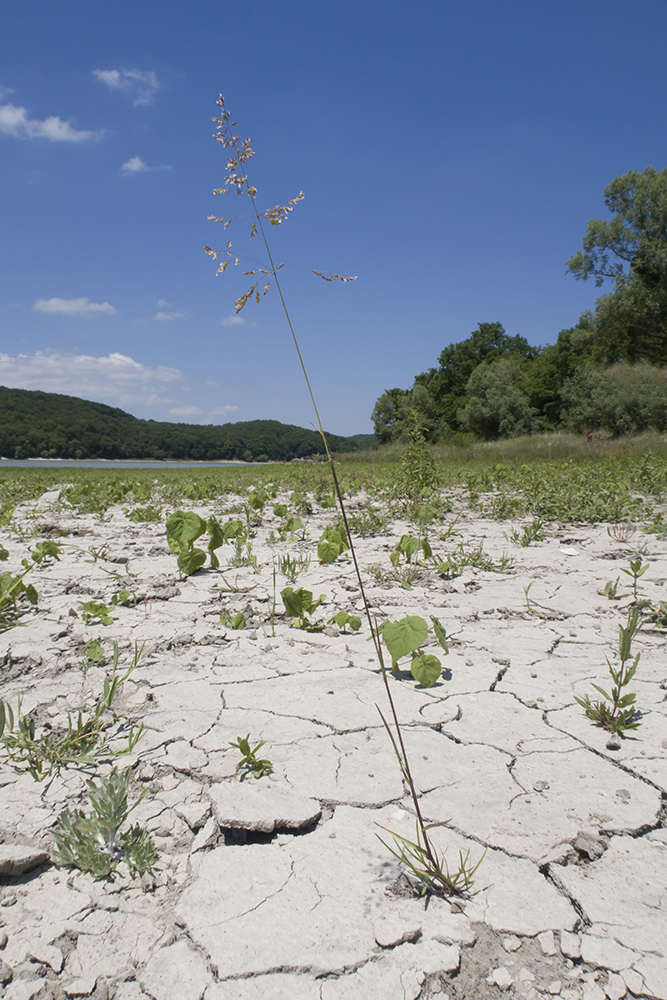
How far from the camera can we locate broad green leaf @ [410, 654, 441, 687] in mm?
1913

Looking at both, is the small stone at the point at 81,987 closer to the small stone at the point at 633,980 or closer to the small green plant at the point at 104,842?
the small green plant at the point at 104,842

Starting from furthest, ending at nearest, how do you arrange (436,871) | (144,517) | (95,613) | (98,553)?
(144,517), (98,553), (95,613), (436,871)

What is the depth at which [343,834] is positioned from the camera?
1240 millimetres

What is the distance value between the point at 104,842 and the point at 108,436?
1723 inches

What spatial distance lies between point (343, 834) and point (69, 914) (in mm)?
596

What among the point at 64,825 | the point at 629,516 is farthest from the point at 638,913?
the point at 629,516

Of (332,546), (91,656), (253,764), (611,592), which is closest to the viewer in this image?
(253,764)

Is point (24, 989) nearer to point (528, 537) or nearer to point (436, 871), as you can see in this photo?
point (436, 871)

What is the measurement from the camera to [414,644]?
184 centimetres

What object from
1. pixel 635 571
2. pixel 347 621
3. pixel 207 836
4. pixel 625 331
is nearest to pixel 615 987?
pixel 207 836

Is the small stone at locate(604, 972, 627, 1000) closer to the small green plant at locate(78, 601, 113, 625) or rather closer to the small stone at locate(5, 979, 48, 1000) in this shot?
the small stone at locate(5, 979, 48, 1000)

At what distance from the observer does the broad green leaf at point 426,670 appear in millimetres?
1913

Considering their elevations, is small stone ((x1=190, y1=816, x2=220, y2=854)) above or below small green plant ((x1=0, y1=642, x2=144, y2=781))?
below

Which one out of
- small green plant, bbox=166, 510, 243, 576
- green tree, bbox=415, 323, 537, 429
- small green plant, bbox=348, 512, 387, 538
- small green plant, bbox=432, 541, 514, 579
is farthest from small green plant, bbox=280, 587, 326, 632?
green tree, bbox=415, 323, 537, 429
